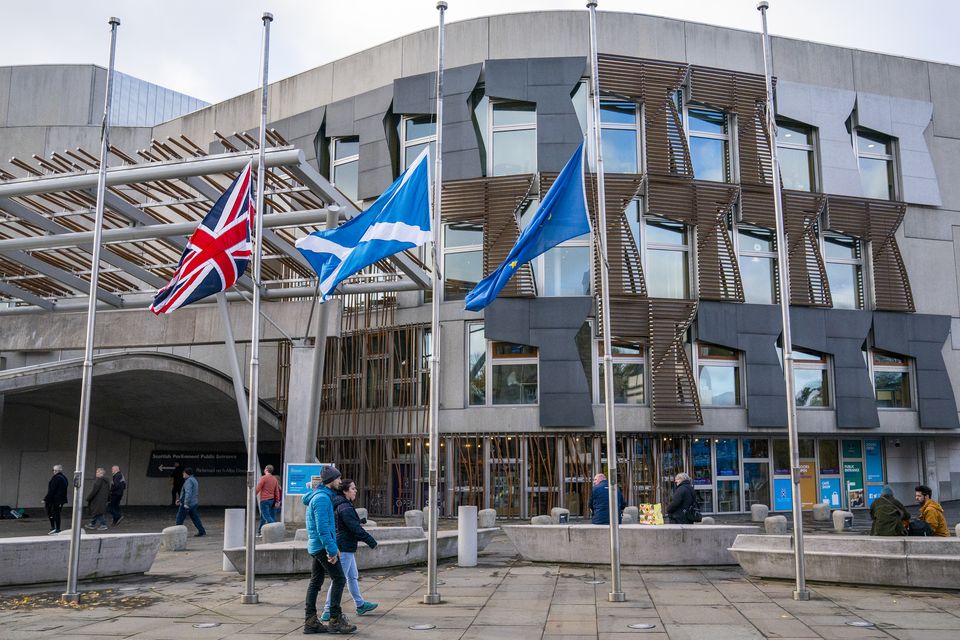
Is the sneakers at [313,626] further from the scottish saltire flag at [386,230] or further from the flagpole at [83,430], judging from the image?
the scottish saltire flag at [386,230]

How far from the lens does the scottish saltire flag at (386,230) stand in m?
12.9

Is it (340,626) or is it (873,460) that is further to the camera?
(873,460)

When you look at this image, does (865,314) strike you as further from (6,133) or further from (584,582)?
(6,133)

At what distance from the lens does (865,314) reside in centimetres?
2911

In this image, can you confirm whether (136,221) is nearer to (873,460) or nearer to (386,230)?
(386,230)

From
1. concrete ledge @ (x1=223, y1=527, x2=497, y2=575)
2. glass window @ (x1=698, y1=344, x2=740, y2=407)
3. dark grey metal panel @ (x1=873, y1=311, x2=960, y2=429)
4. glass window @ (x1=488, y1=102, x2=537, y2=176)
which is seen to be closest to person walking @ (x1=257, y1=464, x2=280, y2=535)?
concrete ledge @ (x1=223, y1=527, x2=497, y2=575)

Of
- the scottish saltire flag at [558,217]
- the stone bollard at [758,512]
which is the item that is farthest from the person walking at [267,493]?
the stone bollard at [758,512]

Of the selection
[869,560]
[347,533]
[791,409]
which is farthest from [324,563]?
[869,560]

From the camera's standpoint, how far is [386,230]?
13.0m

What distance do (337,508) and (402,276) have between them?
16972 millimetres

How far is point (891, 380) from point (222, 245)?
2398 centimetres

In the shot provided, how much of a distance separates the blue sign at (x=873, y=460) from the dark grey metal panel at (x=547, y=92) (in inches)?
570

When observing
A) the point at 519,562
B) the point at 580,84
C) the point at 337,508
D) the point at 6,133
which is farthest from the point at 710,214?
the point at 6,133

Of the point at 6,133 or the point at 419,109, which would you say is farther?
the point at 6,133
